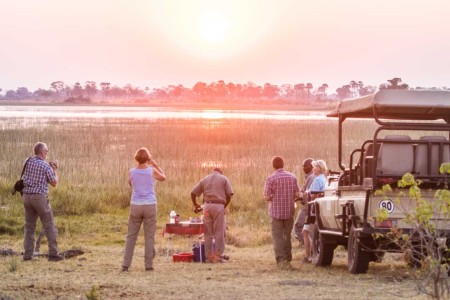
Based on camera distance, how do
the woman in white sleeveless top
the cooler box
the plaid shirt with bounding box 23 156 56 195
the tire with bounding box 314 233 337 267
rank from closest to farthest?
the woman in white sleeveless top → the tire with bounding box 314 233 337 267 → the plaid shirt with bounding box 23 156 56 195 → the cooler box

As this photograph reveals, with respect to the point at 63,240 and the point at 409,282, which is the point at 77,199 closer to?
the point at 63,240

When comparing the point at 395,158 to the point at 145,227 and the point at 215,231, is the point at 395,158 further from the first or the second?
the point at 215,231

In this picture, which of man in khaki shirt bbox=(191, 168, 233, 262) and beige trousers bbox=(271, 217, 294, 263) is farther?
man in khaki shirt bbox=(191, 168, 233, 262)

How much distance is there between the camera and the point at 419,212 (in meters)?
9.91

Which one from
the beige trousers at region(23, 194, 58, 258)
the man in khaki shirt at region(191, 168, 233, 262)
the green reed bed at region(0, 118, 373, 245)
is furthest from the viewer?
the green reed bed at region(0, 118, 373, 245)

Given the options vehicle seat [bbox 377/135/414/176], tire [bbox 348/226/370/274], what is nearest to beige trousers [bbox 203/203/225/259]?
tire [bbox 348/226/370/274]

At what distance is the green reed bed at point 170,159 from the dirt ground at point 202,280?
14.3ft

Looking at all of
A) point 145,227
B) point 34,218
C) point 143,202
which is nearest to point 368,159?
Result: point 143,202

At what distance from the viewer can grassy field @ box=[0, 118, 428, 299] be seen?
480 inches

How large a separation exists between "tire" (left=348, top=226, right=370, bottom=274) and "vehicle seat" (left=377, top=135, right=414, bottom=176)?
951 millimetres

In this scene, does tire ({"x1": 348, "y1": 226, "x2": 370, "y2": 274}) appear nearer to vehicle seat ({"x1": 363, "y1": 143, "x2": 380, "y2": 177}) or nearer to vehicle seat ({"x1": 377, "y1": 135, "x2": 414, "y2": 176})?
vehicle seat ({"x1": 363, "y1": 143, "x2": 380, "y2": 177})

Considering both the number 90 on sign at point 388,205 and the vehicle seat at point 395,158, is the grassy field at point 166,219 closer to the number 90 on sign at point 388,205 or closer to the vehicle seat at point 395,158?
the number 90 on sign at point 388,205

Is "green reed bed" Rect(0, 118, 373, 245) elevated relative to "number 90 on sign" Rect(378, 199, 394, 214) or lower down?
lower down

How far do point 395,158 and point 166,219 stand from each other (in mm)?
11170
